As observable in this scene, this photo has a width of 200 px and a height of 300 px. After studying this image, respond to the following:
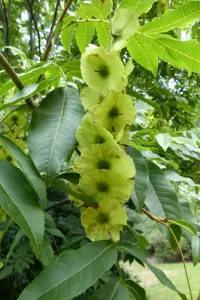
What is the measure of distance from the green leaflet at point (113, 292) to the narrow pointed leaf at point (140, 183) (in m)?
0.12

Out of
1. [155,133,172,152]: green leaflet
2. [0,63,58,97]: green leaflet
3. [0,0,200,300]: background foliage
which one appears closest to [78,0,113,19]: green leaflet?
[0,0,200,300]: background foliage

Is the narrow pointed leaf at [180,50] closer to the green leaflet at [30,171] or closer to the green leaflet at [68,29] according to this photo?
the green leaflet at [68,29]

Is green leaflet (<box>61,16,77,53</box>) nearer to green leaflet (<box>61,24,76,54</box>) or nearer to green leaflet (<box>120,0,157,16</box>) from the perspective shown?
green leaflet (<box>61,24,76,54</box>)

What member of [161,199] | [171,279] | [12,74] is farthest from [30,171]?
[171,279]

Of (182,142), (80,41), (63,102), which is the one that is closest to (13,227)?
(182,142)

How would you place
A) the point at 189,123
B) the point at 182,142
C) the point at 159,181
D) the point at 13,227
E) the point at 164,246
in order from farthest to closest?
the point at 164,246 < the point at 189,123 < the point at 13,227 < the point at 182,142 < the point at 159,181

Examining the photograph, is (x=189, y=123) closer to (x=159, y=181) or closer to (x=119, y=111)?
(x=159, y=181)

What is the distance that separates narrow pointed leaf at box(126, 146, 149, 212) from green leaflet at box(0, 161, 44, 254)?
0.21m

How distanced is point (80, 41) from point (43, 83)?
0.29 m

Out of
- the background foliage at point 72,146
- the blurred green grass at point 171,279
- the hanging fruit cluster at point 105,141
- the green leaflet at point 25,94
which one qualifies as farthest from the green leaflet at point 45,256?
the blurred green grass at point 171,279

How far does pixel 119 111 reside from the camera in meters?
0.55

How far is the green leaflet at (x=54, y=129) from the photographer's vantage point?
50cm

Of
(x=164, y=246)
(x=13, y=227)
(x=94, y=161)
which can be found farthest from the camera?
(x=164, y=246)

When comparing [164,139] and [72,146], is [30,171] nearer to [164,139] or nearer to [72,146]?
[72,146]
